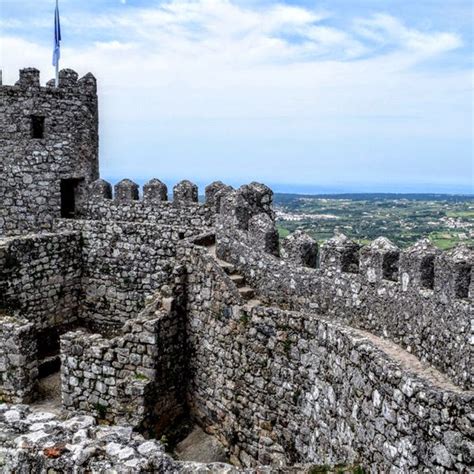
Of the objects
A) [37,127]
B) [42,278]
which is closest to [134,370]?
[42,278]

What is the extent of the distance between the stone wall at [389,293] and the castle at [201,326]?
0.02 m

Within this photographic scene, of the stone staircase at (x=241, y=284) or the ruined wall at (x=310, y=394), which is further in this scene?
the stone staircase at (x=241, y=284)

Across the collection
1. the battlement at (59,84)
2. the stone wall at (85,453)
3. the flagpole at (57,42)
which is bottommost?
the stone wall at (85,453)

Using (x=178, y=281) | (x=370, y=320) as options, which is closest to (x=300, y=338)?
(x=370, y=320)

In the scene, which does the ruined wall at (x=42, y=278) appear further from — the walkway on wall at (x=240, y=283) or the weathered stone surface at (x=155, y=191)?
the walkway on wall at (x=240, y=283)

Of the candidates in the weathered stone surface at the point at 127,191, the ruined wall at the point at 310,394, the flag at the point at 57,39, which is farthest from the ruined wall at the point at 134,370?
the flag at the point at 57,39

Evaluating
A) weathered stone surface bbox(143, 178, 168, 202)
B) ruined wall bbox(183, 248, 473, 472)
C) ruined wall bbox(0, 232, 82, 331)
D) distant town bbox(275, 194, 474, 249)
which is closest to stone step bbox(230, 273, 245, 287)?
ruined wall bbox(183, 248, 473, 472)

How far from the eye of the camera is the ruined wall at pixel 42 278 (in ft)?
44.2

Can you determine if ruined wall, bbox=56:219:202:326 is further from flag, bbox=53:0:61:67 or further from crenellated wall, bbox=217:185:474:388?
flag, bbox=53:0:61:67

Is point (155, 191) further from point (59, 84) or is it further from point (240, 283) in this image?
point (240, 283)

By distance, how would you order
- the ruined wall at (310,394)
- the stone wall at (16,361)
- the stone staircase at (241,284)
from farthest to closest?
the stone wall at (16,361) < the stone staircase at (241,284) < the ruined wall at (310,394)

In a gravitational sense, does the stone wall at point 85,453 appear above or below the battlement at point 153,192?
below

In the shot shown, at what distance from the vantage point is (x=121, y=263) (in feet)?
46.9

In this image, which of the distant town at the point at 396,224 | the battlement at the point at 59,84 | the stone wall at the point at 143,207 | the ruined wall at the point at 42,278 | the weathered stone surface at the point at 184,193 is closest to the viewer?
the distant town at the point at 396,224
